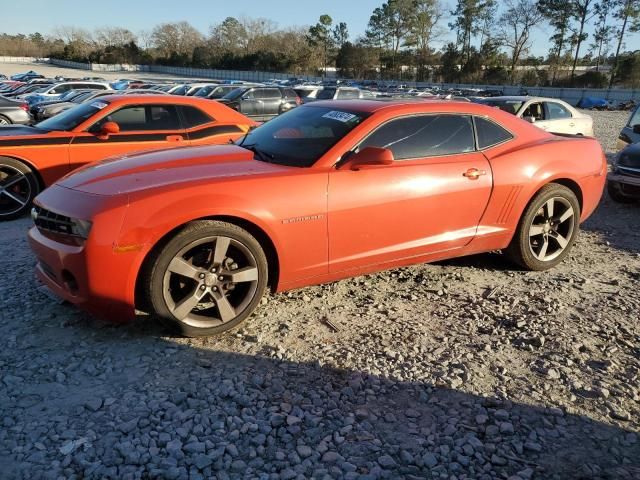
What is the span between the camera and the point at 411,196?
3721 mm

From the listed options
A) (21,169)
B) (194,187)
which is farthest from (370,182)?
(21,169)

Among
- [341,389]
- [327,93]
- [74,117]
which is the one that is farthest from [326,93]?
[341,389]

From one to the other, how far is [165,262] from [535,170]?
315 centimetres

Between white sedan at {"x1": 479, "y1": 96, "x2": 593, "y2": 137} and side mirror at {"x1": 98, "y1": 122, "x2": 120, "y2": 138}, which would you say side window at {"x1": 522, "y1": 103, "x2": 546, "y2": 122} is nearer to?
white sedan at {"x1": 479, "y1": 96, "x2": 593, "y2": 137}

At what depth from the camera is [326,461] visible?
7.34 ft

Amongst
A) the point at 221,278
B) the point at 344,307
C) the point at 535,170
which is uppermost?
the point at 535,170

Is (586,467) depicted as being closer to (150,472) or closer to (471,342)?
(471,342)

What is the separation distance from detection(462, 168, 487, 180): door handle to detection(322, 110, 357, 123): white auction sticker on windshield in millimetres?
995

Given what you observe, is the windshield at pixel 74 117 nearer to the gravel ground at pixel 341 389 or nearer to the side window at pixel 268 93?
the gravel ground at pixel 341 389

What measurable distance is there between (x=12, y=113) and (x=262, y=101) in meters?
7.82

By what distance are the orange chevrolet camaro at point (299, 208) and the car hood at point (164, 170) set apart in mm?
15

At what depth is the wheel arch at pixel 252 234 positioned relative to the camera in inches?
121

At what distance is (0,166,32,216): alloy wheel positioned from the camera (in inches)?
234

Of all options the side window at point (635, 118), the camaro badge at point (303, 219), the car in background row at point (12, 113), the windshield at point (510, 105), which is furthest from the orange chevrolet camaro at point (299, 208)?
the car in background row at point (12, 113)
